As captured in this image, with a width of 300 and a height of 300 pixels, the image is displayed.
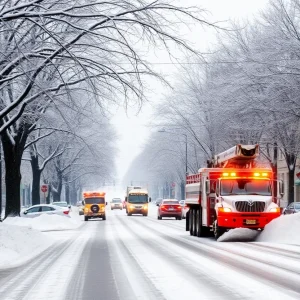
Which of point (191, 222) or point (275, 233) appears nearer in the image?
point (275, 233)

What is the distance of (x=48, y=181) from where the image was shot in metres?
84.6

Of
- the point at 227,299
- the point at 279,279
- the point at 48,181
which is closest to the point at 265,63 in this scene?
the point at 279,279

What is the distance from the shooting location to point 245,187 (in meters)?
27.9

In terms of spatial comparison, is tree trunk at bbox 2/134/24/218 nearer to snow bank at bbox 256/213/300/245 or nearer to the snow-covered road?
snow bank at bbox 256/213/300/245

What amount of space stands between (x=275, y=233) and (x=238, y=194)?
6.78ft

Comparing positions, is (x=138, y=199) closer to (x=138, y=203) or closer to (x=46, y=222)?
(x=138, y=203)

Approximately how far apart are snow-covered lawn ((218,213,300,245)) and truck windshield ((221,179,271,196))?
4.16 ft

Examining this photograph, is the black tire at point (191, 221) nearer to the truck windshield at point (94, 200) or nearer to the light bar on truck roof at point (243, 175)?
the light bar on truck roof at point (243, 175)

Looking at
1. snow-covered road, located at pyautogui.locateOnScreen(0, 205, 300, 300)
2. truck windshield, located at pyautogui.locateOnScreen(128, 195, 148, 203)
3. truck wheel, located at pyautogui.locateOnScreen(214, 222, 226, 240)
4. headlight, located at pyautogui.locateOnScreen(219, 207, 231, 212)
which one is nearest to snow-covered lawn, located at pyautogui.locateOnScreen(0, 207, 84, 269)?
snow-covered road, located at pyautogui.locateOnScreen(0, 205, 300, 300)

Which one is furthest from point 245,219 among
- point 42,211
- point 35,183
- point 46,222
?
point 35,183

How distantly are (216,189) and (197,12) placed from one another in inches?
449

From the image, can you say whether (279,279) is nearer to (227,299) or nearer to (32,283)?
(227,299)

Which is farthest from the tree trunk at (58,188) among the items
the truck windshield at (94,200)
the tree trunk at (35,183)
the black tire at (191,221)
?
the black tire at (191,221)

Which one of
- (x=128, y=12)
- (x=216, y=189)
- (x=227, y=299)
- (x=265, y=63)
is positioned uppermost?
(x=265, y=63)
